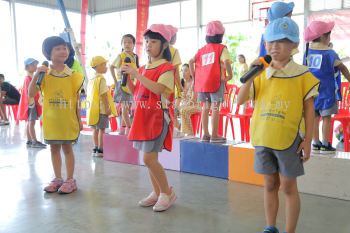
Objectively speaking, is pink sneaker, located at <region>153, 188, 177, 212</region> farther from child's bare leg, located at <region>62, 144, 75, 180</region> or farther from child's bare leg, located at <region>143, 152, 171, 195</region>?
child's bare leg, located at <region>62, 144, 75, 180</region>

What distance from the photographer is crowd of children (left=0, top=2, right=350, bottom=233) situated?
1852 mm

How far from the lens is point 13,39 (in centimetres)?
1139

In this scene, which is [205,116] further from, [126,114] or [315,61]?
[315,61]

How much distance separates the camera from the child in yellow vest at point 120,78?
4.26 meters

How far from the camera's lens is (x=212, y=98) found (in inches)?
141

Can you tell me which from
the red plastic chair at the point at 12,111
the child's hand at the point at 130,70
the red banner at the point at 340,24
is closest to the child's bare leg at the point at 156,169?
the child's hand at the point at 130,70

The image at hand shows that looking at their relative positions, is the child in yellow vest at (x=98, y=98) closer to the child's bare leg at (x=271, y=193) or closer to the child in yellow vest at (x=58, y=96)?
the child in yellow vest at (x=58, y=96)

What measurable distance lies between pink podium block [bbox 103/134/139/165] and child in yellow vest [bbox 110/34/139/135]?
0.49ft

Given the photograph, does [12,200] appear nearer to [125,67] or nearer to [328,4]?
[125,67]

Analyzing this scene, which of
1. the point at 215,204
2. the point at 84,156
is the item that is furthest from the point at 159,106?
the point at 84,156

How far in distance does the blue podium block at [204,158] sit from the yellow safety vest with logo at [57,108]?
121cm

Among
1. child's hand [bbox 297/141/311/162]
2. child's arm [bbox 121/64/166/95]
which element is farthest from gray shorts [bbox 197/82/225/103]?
child's hand [bbox 297/141/311/162]

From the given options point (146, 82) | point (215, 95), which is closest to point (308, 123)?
point (146, 82)

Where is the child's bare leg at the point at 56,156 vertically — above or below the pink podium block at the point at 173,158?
above
